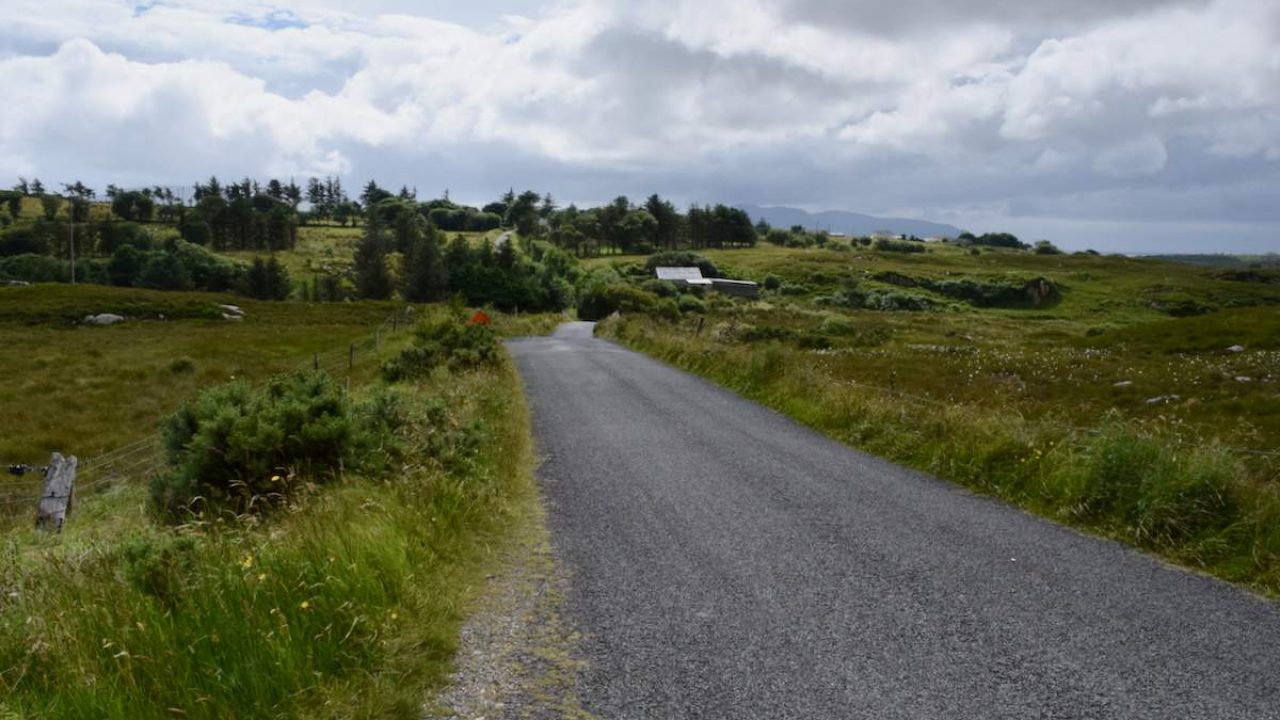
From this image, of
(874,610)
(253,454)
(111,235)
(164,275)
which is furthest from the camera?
(111,235)

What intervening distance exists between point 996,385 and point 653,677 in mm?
29874

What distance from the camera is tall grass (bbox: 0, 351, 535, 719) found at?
187 inches

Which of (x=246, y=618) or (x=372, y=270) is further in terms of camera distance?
(x=372, y=270)

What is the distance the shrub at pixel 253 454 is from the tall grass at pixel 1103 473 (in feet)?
28.5

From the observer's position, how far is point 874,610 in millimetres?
6809

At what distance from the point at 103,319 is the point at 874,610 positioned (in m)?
71.2

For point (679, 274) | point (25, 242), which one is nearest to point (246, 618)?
point (679, 274)

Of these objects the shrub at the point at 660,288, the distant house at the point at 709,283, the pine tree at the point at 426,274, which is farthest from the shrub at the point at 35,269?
the distant house at the point at 709,283

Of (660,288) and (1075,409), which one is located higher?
(1075,409)

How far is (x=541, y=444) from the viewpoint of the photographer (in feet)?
50.0

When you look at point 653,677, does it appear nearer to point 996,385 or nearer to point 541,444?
point 541,444

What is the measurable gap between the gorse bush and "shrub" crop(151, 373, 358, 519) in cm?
1383

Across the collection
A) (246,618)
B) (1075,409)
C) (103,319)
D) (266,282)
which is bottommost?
(103,319)

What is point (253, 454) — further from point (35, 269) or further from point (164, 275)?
point (35, 269)
